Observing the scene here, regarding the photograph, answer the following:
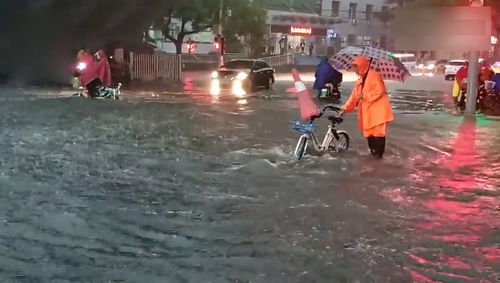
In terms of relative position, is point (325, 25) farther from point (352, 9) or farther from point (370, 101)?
point (370, 101)

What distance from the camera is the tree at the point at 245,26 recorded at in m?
55.8

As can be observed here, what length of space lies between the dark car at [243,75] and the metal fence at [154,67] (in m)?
7.78

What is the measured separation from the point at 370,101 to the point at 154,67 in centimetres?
3068

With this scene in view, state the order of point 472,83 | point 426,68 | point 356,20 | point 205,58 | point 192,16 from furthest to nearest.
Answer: point 356,20, point 426,68, point 205,58, point 192,16, point 472,83

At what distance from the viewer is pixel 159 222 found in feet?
25.2

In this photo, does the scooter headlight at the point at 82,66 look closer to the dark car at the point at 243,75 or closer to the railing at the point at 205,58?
the dark car at the point at 243,75

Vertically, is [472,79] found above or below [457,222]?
above

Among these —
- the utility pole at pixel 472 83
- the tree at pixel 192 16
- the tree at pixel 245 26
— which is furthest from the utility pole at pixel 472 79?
the tree at pixel 245 26

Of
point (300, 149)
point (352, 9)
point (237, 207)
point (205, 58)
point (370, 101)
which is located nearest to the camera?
point (237, 207)

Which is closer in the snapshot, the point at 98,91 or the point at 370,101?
the point at 370,101

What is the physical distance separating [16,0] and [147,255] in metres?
25.9

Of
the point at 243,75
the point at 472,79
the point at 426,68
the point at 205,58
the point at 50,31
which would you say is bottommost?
the point at 426,68

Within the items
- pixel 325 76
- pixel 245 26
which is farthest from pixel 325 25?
pixel 325 76

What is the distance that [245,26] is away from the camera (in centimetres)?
5744
